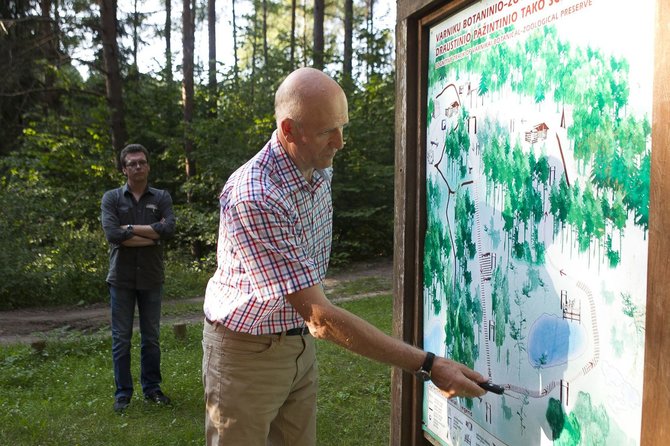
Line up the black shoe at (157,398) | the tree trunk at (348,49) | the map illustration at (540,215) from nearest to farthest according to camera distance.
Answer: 1. the map illustration at (540,215)
2. the black shoe at (157,398)
3. the tree trunk at (348,49)

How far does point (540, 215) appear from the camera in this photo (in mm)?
2016

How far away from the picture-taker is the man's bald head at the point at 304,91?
224cm

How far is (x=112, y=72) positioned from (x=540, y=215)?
49.1ft

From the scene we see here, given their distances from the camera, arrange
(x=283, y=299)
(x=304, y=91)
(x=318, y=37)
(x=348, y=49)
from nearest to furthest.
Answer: (x=304, y=91)
(x=283, y=299)
(x=318, y=37)
(x=348, y=49)

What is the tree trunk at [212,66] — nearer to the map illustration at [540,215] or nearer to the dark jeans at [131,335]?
the dark jeans at [131,335]

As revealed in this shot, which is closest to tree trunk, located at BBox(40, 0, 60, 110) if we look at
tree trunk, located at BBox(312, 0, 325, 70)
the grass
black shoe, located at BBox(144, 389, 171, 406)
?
tree trunk, located at BBox(312, 0, 325, 70)

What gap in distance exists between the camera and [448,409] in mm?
2576

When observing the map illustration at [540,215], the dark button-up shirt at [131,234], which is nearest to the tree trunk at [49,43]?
the dark button-up shirt at [131,234]

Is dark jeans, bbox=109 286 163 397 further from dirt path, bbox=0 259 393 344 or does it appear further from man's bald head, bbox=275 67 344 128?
dirt path, bbox=0 259 393 344

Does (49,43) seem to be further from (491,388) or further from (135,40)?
(491,388)

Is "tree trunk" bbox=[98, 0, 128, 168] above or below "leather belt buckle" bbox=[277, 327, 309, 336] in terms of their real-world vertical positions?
above

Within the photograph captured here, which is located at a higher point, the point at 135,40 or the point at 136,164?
the point at 135,40

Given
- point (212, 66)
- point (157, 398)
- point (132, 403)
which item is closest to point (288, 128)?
point (157, 398)

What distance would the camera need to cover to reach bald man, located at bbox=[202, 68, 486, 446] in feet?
7.11
